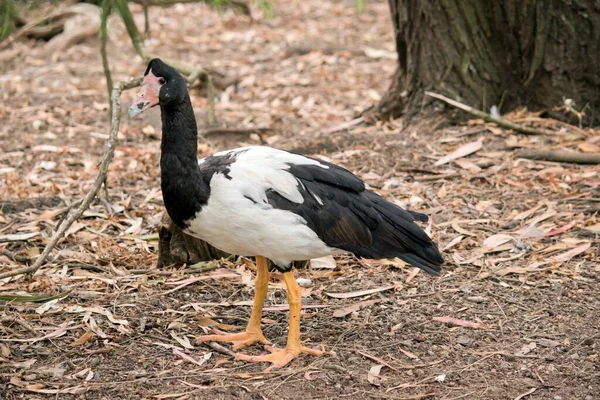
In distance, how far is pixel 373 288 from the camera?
5188 millimetres

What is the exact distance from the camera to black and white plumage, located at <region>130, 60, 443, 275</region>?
4277 mm

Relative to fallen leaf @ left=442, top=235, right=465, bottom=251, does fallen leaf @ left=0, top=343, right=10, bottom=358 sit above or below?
above

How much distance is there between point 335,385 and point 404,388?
0.35m

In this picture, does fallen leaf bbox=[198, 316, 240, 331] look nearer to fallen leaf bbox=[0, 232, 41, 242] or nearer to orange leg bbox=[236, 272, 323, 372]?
orange leg bbox=[236, 272, 323, 372]

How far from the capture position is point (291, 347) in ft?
14.5

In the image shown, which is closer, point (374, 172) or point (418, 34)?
point (374, 172)

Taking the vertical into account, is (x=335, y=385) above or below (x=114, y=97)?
below

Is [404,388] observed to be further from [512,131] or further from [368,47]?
[368,47]

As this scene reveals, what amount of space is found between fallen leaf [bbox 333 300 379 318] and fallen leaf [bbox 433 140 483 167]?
2.17 m

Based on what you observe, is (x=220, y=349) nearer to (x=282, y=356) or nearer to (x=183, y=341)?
(x=183, y=341)

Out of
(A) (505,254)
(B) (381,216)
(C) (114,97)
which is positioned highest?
(C) (114,97)

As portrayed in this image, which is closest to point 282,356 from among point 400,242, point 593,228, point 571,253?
point 400,242

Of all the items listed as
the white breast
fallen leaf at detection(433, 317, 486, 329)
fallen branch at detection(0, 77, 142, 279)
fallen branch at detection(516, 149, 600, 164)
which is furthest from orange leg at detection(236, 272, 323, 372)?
fallen branch at detection(516, 149, 600, 164)

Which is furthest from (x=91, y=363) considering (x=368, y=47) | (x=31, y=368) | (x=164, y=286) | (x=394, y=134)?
(x=368, y=47)
